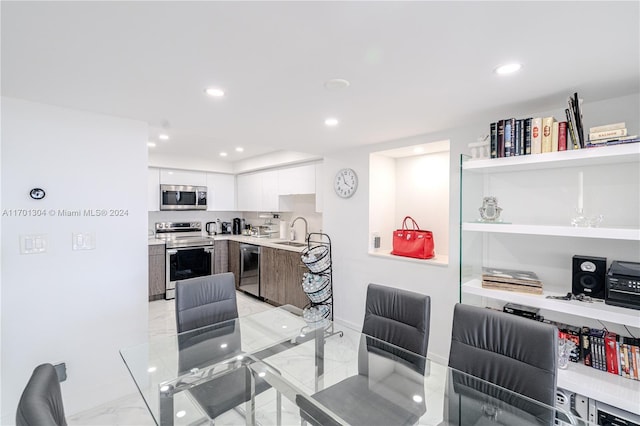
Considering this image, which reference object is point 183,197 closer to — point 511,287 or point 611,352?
point 511,287

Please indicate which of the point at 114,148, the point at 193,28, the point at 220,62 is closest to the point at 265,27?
the point at 193,28

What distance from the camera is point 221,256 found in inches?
210

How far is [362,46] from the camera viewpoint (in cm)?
134

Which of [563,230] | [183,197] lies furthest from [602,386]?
[183,197]

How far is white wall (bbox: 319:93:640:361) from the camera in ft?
6.86

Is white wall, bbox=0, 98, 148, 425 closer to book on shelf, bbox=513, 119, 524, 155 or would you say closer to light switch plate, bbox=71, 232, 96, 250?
light switch plate, bbox=71, 232, 96, 250

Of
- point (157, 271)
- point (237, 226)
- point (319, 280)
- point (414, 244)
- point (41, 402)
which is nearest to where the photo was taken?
point (41, 402)

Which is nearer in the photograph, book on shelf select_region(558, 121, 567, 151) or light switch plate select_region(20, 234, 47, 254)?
book on shelf select_region(558, 121, 567, 151)

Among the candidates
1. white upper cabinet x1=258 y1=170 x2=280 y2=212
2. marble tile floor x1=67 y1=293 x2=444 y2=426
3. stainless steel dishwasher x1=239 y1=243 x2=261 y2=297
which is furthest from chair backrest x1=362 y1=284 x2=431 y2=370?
white upper cabinet x1=258 y1=170 x2=280 y2=212

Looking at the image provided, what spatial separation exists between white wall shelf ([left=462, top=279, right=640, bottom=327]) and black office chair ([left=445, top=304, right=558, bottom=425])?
0.59 meters

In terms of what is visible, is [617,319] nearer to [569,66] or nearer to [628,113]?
[628,113]

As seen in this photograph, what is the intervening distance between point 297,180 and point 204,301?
253cm

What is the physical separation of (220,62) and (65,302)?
1.99 m

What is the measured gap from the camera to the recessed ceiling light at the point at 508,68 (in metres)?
1.51
